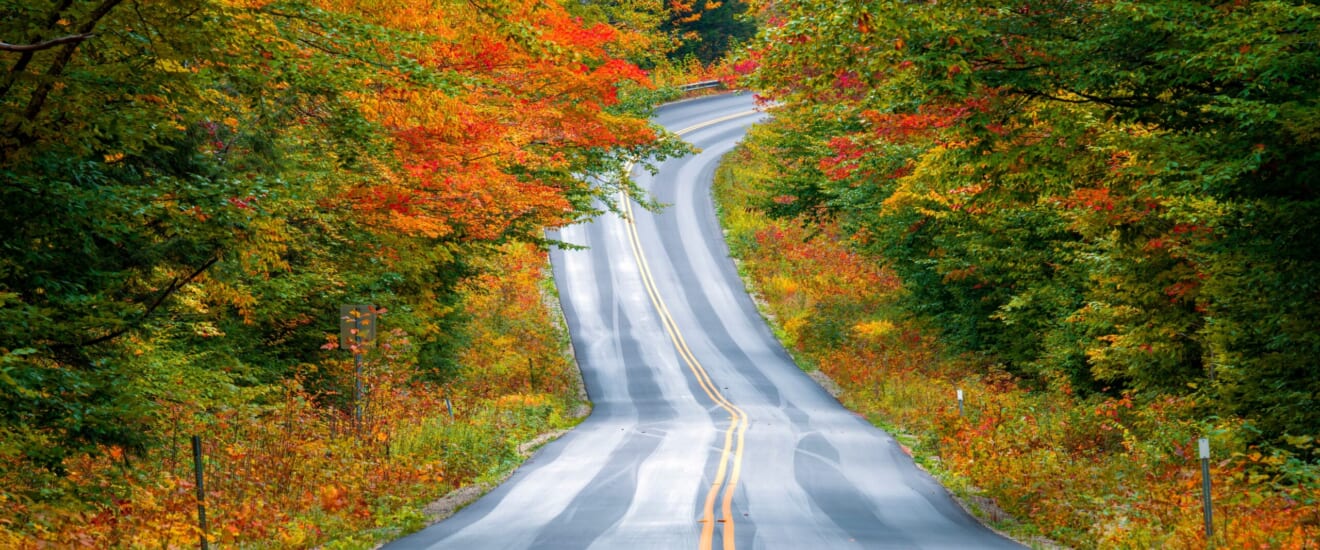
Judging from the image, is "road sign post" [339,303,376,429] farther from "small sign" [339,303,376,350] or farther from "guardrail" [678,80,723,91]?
"guardrail" [678,80,723,91]

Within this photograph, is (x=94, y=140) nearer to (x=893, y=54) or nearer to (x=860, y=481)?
(x=893, y=54)

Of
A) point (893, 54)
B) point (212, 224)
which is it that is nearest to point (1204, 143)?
point (893, 54)

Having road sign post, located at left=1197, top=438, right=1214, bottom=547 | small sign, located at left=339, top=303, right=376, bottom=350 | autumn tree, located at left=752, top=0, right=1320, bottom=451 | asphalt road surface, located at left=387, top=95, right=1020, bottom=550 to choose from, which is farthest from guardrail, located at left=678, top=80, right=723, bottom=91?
road sign post, located at left=1197, top=438, right=1214, bottom=547

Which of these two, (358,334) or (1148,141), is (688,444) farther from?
(1148,141)

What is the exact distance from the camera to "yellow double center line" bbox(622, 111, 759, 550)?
13.1 metres

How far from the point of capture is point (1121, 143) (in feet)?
40.9

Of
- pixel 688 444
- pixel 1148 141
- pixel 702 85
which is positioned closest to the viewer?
pixel 1148 141

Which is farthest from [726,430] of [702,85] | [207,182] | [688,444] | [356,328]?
[702,85]

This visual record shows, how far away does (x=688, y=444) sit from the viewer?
22250 mm

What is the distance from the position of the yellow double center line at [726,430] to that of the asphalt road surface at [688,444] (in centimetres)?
6

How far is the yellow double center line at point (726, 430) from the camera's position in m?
13.1

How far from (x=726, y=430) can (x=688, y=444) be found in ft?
8.76

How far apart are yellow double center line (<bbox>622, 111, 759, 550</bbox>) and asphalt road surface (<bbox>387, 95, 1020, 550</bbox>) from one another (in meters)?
0.06

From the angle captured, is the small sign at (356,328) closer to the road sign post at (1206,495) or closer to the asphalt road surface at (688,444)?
the asphalt road surface at (688,444)
